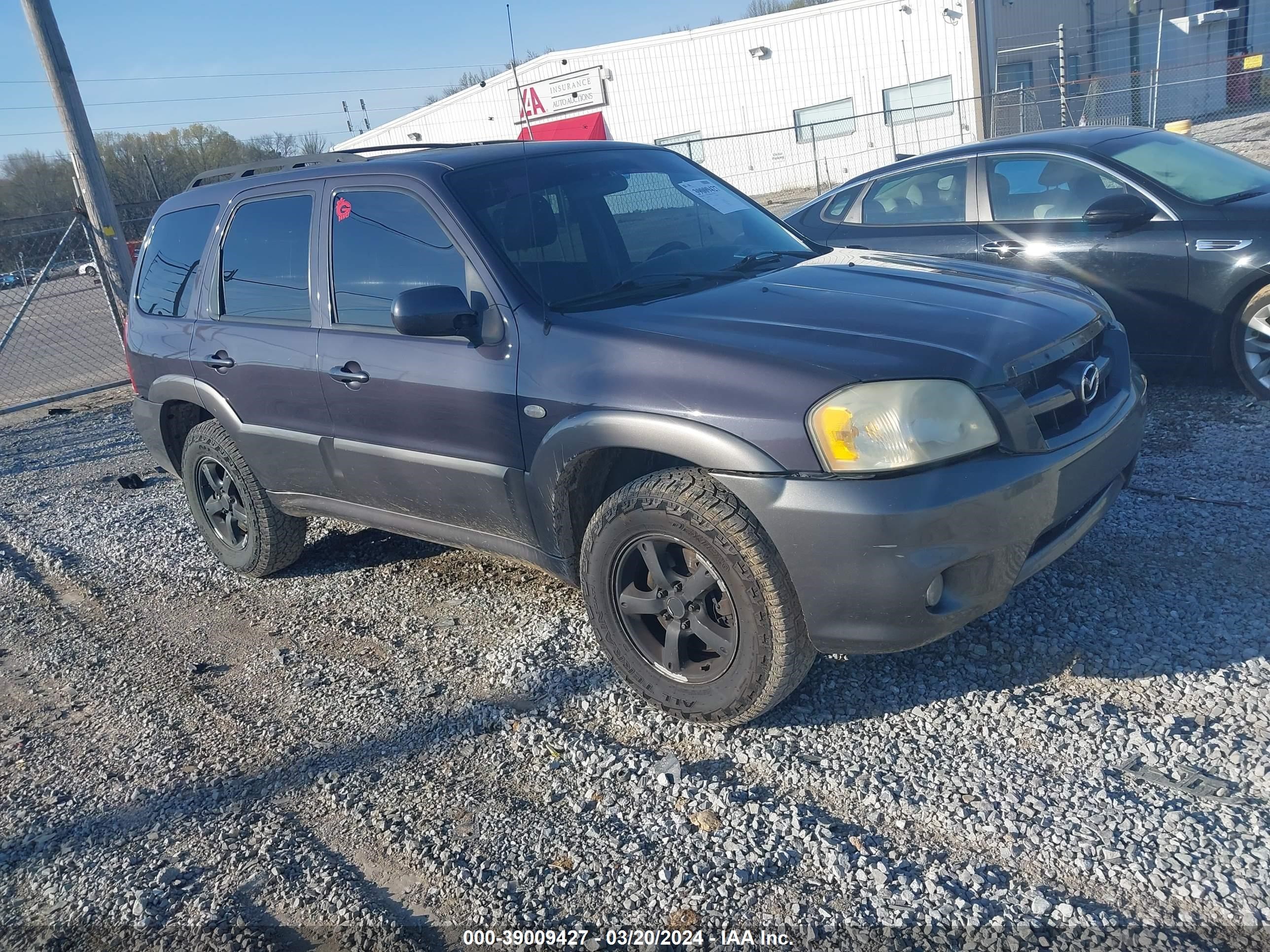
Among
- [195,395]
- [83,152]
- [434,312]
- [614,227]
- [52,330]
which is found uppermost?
[83,152]

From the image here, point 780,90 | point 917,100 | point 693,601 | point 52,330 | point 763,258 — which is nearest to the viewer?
point 693,601

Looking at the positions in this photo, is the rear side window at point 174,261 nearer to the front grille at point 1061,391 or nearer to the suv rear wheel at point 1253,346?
the front grille at point 1061,391

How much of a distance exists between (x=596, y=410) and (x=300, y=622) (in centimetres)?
218

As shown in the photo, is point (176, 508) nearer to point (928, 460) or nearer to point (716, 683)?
point (716, 683)

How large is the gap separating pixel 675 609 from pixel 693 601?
0.07m

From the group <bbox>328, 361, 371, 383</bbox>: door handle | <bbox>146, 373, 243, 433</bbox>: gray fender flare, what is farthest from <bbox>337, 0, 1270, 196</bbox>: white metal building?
<bbox>328, 361, 371, 383</bbox>: door handle

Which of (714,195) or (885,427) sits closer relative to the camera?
(885,427)

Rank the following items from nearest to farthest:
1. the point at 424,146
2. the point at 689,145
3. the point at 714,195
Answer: the point at 714,195, the point at 424,146, the point at 689,145

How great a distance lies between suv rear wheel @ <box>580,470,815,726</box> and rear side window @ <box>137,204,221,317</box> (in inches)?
110

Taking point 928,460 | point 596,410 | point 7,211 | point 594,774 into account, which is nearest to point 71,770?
point 594,774

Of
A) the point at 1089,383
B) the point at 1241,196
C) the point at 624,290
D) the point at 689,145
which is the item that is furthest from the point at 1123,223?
the point at 689,145

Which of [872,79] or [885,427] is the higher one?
[872,79]

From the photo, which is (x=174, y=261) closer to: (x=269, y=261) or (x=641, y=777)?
(x=269, y=261)

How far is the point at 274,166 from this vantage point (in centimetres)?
485
